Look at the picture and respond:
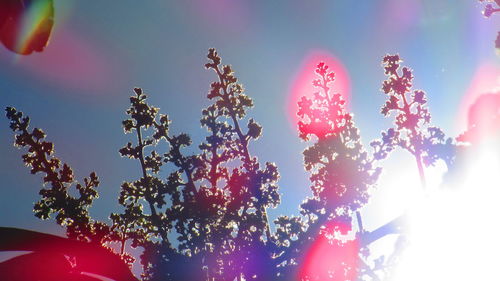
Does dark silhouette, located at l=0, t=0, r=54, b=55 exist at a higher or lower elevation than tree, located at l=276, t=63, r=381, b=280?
lower

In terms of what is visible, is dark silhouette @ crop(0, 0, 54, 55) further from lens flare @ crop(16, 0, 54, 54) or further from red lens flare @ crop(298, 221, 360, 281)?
red lens flare @ crop(298, 221, 360, 281)

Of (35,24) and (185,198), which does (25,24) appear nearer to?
(35,24)

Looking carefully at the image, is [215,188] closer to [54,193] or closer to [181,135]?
[181,135]

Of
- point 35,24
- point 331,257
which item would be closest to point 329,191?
point 331,257

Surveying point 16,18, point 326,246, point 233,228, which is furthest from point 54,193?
point 16,18

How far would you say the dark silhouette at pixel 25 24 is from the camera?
0.82 metres

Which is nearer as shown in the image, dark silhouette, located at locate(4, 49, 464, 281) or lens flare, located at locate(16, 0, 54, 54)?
lens flare, located at locate(16, 0, 54, 54)

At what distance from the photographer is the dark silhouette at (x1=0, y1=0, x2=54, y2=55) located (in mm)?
822

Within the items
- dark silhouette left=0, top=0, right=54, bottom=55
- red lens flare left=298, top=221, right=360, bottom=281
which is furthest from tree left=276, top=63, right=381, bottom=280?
dark silhouette left=0, top=0, right=54, bottom=55

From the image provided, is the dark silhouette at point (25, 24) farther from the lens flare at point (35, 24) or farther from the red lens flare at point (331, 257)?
the red lens flare at point (331, 257)

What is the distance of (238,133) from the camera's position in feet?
54.9

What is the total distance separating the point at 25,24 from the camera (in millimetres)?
855

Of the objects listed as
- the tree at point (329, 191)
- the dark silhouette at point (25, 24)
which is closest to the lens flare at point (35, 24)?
the dark silhouette at point (25, 24)

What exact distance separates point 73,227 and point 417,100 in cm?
1501
